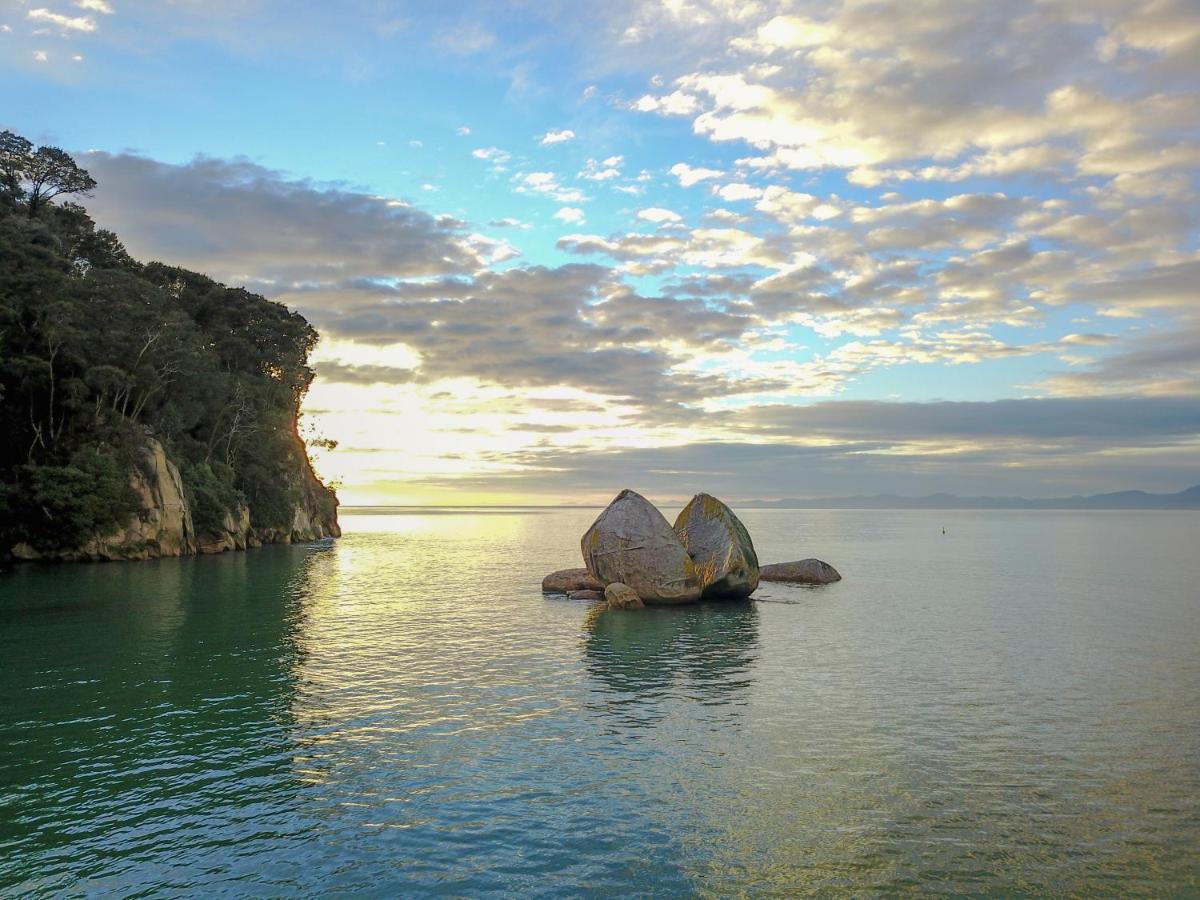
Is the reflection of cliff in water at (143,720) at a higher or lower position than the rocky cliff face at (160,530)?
lower

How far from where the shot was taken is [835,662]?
25.9 metres

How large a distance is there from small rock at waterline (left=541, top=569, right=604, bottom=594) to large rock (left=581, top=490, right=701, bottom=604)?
3485 millimetres

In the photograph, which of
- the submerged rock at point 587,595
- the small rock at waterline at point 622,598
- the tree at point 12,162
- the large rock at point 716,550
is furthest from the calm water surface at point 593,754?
the tree at point 12,162

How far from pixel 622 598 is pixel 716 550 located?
5966mm

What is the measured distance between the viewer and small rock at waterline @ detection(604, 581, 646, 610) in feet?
123

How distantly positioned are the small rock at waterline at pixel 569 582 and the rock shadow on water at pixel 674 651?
4984mm

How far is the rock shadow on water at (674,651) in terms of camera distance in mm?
21828

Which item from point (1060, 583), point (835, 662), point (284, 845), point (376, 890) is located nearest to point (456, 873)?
point (376, 890)

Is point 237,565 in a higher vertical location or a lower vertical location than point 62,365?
lower

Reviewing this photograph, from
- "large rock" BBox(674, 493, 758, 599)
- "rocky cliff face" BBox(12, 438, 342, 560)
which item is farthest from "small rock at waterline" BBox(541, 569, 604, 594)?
"rocky cliff face" BBox(12, 438, 342, 560)

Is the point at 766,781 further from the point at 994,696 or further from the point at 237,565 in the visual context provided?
the point at 237,565

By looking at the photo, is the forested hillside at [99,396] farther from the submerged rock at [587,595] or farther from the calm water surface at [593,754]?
the submerged rock at [587,595]

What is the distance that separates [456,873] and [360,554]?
71.4 m

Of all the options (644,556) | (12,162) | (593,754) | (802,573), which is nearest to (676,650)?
(644,556)
